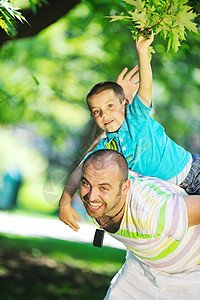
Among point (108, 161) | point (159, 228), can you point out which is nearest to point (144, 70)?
point (108, 161)

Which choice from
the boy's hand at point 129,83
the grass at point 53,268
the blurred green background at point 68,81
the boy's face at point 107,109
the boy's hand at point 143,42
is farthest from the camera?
the grass at point 53,268

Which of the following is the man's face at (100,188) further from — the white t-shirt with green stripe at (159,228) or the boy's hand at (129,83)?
the boy's hand at (129,83)

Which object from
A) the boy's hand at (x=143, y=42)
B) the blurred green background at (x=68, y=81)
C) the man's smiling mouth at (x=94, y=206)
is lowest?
the blurred green background at (x=68, y=81)

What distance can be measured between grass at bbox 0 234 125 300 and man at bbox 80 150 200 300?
9.10ft

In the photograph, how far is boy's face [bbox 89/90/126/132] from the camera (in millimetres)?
1857

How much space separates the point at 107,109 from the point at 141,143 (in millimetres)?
224

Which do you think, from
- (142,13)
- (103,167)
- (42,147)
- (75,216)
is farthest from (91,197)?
(42,147)

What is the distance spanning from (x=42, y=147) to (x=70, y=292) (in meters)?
2.25

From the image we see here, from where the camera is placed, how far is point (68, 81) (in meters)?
3.14

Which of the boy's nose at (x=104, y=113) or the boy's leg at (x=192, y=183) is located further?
the boy's leg at (x=192, y=183)

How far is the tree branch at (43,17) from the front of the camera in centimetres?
295

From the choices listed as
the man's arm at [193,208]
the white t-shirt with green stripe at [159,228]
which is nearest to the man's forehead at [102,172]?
the white t-shirt with green stripe at [159,228]

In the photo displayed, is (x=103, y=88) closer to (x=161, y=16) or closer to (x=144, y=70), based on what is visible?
(x=144, y=70)

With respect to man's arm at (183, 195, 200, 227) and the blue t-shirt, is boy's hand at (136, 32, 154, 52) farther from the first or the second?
man's arm at (183, 195, 200, 227)
